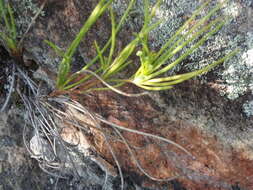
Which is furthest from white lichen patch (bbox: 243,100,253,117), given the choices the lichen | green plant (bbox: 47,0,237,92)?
the lichen

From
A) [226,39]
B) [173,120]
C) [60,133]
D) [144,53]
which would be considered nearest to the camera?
[144,53]

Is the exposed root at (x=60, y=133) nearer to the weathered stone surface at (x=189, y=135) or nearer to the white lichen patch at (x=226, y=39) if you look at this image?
the weathered stone surface at (x=189, y=135)

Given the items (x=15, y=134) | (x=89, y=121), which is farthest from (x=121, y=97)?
(x=15, y=134)

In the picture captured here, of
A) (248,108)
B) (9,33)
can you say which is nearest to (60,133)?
(9,33)

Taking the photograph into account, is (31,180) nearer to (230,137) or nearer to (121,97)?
(121,97)

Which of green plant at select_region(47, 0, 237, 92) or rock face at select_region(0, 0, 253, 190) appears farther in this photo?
rock face at select_region(0, 0, 253, 190)

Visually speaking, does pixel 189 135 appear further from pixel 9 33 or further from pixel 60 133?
pixel 9 33

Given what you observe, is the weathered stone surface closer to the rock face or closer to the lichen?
the rock face

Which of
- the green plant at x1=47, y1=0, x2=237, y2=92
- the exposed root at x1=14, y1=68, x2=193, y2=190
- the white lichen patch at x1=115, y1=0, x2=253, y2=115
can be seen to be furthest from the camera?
the exposed root at x1=14, y1=68, x2=193, y2=190
